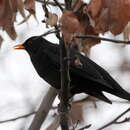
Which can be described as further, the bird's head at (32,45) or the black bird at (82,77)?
the bird's head at (32,45)

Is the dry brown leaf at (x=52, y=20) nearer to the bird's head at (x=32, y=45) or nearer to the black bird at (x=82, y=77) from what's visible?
the black bird at (x=82, y=77)

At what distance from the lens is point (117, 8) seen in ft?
5.80

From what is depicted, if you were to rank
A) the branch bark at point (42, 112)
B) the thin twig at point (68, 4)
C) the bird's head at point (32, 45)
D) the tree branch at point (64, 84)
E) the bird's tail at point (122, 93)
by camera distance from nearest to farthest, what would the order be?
the thin twig at point (68, 4) → the tree branch at point (64, 84) → the branch bark at point (42, 112) → the bird's tail at point (122, 93) → the bird's head at point (32, 45)

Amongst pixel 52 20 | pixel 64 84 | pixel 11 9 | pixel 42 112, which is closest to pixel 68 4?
pixel 52 20

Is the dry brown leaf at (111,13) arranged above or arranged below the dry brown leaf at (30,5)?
below

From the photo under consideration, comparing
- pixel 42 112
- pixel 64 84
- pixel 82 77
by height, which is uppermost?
pixel 64 84

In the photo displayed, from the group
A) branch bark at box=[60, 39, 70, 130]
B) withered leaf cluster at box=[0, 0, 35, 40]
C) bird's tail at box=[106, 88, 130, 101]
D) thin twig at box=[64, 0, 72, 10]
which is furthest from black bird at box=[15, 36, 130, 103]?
thin twig at box=[64, 0, 72, 10]

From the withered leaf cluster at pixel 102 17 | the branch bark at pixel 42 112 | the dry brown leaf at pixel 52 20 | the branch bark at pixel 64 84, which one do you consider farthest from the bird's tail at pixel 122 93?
the dry brown leaf at pixel 52 20

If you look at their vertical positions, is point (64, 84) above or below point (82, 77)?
above

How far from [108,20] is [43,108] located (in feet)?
5.02

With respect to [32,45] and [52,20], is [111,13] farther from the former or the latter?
[32,45]

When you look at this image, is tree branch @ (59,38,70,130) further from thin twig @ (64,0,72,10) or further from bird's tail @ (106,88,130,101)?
bird's tail @ (106,88,130,101)

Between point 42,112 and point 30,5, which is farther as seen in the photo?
point 42,112

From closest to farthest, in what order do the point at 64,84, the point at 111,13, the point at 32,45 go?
the point at 111,13
the point at 64,84
the point at 32,45
